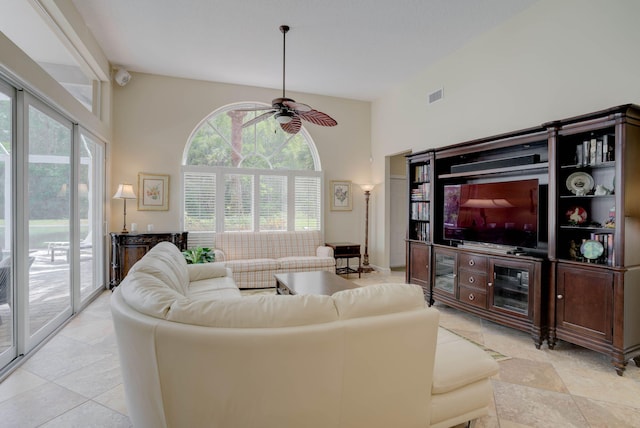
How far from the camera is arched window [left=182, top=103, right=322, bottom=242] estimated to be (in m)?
5.49

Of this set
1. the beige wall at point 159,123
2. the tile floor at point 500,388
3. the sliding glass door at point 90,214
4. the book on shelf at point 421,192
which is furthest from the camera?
the beige wall at point 159,123

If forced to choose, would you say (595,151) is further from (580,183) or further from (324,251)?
(324,251)

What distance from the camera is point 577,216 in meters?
2.85

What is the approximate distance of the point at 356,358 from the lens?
1378mm

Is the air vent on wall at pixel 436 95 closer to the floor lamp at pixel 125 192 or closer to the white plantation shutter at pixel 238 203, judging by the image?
the white plantation shutter at pixel 238 203

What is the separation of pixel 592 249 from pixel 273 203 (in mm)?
4572

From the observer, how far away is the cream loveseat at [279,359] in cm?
126

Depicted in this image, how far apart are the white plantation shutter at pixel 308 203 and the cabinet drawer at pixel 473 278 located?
309 centimetres

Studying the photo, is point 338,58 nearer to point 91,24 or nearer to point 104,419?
point 91,24

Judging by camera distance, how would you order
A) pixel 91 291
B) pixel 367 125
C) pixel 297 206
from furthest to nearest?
pixel 367 125, pixel 297 206, pixel 91 291

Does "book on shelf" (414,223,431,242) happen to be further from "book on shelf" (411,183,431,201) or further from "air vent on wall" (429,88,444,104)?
"air vent on wall" (429,88,444,104)

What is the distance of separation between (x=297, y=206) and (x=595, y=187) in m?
4.38

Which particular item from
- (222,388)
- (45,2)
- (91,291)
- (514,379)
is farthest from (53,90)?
(514,379)

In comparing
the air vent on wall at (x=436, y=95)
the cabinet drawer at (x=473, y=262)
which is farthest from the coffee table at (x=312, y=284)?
the air vent on wall at (x=436, y=95)
